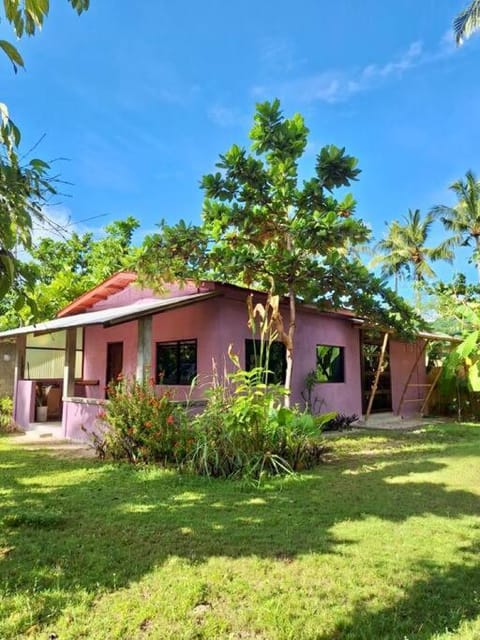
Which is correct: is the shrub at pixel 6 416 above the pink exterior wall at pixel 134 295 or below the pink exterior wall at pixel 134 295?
below

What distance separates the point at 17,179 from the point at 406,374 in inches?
731

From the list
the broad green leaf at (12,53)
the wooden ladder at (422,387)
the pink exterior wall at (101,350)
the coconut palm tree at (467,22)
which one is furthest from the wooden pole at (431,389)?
the broad green leaf at (12,53)

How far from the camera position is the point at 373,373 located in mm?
17688

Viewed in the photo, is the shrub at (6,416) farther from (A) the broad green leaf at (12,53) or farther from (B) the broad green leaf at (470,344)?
(A) the broad green leaf at (12,53)

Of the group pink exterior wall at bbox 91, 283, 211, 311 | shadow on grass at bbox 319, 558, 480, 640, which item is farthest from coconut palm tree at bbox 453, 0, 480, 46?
shadow on grass at bbox 319, 558, 480, 640

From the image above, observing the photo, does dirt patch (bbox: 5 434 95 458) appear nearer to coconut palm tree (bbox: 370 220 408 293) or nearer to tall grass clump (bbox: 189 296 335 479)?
tall grass clump (bbox: 189 296 335 479)

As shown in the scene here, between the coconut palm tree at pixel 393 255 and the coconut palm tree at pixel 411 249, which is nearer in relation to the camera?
the coconut palm tree at pixel 411 249

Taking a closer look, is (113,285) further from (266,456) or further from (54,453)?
(266,456)

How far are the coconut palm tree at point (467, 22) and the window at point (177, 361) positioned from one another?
57.3 ft

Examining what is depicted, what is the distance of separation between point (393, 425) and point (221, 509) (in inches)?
420

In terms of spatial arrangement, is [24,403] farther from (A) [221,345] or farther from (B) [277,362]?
(B) [277,362]

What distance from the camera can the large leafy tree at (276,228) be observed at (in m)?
10.5

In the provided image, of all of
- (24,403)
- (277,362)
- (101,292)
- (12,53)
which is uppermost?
(101,292)

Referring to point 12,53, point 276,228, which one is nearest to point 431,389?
point 276,228
